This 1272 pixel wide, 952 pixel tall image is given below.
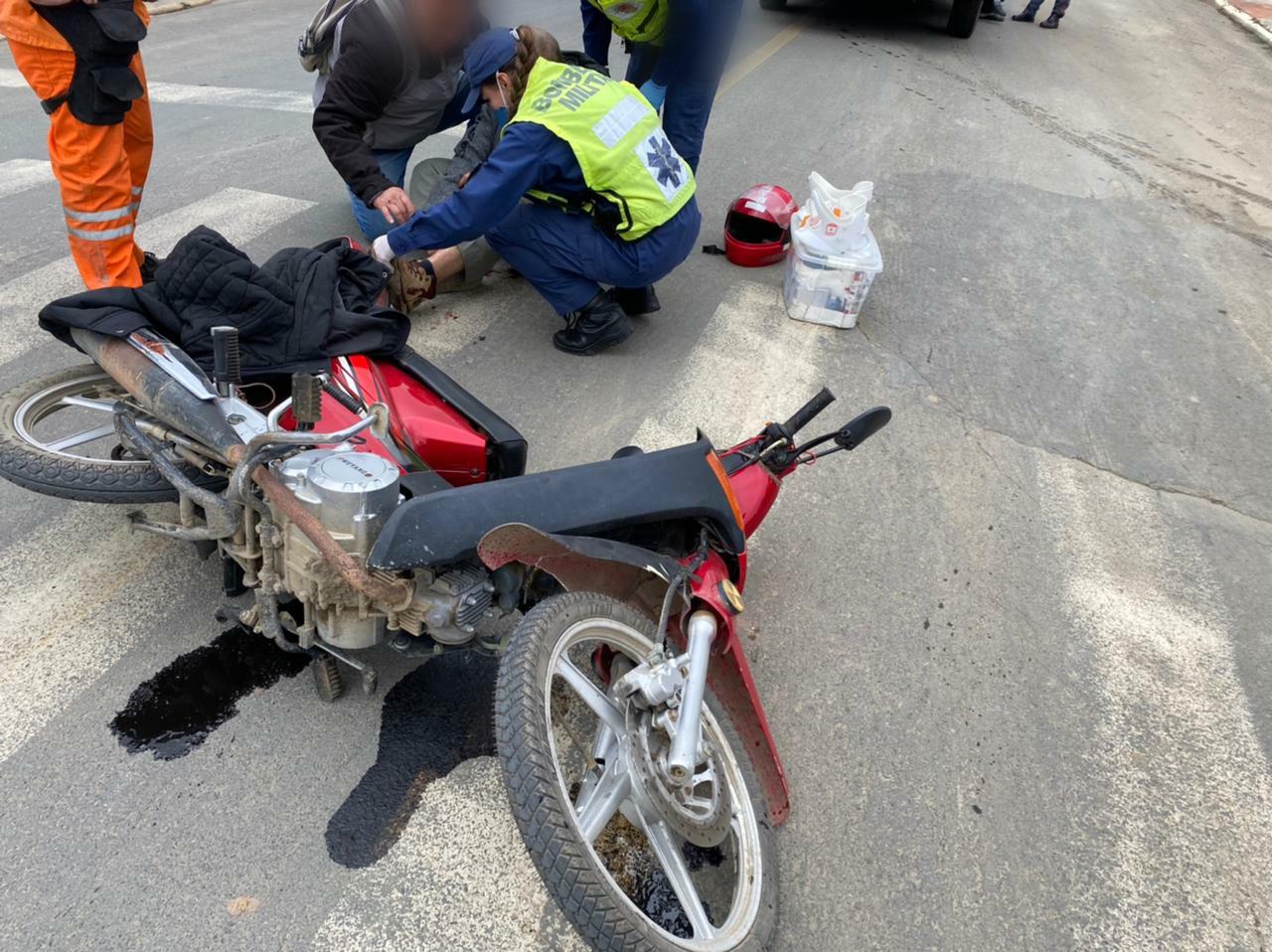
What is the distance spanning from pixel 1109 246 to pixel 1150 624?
3666 mm

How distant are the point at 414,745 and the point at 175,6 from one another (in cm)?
1008

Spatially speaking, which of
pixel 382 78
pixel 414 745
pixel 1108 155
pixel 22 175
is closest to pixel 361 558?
pixel 414 745

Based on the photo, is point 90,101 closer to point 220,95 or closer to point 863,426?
point 863,426

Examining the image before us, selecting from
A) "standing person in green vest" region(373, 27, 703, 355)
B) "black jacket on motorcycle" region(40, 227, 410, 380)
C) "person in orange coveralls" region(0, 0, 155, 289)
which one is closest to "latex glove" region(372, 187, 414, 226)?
"standing person in green vest" region(373, 27, 703, 355)

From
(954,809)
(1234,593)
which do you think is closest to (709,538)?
(954,809)

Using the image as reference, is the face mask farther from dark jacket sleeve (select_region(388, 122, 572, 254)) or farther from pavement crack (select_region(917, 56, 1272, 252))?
pavement crack (select_region(917, 56, 1272, 252))

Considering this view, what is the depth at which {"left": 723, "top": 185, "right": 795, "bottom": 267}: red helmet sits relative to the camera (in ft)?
15.8

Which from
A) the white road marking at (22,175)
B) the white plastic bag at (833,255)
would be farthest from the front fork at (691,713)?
the white road marking at (22,175)

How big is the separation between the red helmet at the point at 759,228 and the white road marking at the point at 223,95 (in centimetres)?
248

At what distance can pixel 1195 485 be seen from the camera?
3584mm

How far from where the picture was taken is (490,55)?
11.0 feet

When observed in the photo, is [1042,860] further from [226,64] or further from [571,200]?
[226,64]

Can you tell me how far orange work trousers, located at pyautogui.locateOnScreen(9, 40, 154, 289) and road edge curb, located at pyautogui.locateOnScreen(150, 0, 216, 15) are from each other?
6766mm

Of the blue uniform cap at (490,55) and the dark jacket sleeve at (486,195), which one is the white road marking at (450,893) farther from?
the blue uniform cap at (490,55)
